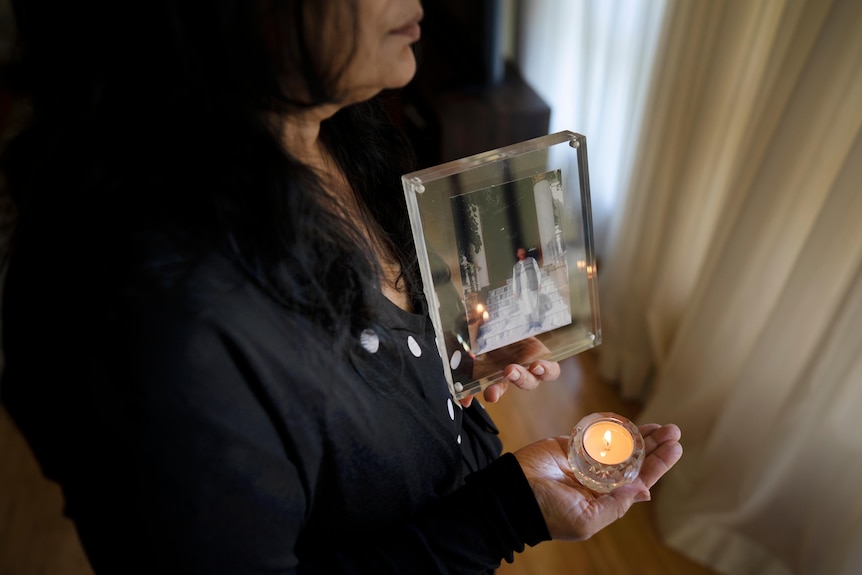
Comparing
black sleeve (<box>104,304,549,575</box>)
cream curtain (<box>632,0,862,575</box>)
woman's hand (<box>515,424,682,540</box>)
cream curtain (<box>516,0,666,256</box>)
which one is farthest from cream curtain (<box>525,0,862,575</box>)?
black sleeve (<box>104,304,549,575</box>)

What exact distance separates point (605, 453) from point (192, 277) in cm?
50

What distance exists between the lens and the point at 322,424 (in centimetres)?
55

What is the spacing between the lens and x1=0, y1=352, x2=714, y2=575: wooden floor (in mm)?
1476

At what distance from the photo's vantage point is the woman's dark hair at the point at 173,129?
0.44m

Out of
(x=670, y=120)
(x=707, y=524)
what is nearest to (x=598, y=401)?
(x=707, y=524)

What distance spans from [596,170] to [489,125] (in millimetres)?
360

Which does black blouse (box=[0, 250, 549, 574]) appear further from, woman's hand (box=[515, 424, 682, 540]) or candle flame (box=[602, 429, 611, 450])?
candle flame (box=[602, 429, 611, 450])

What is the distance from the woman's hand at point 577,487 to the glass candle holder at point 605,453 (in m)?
0.01

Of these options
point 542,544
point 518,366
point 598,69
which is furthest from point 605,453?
point 598,69

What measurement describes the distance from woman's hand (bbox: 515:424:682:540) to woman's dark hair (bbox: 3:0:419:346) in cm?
34

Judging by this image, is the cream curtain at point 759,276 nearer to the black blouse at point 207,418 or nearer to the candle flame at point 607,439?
the candle flame at point 607,439

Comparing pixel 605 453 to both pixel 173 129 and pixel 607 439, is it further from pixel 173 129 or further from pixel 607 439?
pixel 173 129

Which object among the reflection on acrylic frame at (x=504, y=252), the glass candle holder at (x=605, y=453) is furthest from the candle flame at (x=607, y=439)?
the reflection on acrylic frame at (x=504, y=252)

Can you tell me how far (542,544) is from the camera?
1501mm
